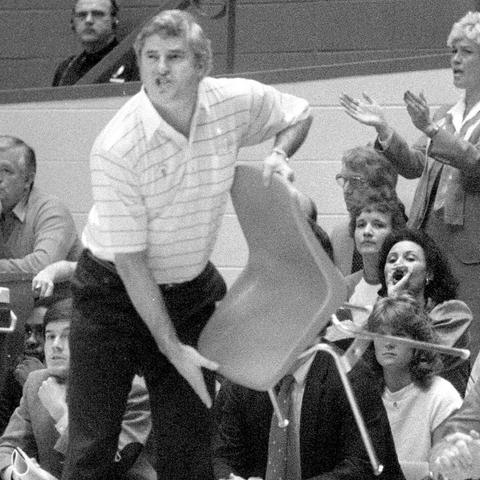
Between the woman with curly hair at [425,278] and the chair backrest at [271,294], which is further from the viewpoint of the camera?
the woman with curly hair at [425,278]

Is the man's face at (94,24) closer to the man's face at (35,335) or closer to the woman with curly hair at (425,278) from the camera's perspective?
the man's face at (35,335)

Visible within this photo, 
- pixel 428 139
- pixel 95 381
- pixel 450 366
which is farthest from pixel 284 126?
pixel 428 139

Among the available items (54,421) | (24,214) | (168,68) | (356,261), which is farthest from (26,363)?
(168,68)

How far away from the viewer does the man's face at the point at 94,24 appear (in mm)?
6004

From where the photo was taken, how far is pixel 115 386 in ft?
11.6

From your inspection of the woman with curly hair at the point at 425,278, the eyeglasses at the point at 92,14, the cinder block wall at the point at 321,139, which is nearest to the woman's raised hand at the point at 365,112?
the woman with curly hair at the point at 425,278

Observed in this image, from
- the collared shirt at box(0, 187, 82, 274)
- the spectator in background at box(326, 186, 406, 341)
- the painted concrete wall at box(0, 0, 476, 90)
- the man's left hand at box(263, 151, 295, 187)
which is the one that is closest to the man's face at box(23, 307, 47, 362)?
the collared shirt at box(0, 187, 82, 274)

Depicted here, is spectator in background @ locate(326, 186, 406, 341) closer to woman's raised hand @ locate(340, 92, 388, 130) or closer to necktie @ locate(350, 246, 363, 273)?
necktie @ locate(350, 246, 363, 273)

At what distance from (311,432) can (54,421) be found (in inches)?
36.5

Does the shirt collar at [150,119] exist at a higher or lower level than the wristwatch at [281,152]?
higher

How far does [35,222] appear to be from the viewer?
17.8ft

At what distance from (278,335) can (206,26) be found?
2.11 meters

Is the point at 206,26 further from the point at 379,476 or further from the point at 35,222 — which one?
the point at 379,476

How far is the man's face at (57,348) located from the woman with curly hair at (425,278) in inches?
38.7
